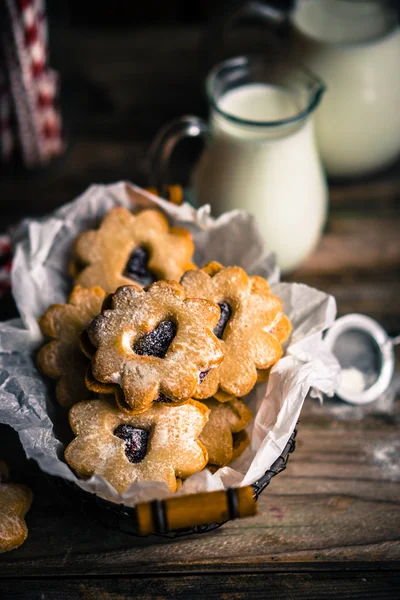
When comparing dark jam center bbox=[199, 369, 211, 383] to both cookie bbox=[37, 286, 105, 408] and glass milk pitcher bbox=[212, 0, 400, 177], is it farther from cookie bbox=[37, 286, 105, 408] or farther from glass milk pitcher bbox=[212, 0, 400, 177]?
glass milk pitcher bbox=[212, 0, 400, 177]

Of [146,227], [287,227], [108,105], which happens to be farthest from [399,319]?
[108,105]

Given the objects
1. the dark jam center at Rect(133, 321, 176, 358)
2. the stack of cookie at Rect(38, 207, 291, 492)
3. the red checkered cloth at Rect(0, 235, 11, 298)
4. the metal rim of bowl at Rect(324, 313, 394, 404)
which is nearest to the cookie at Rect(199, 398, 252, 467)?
the stack of cookie at Rect(38, 207, 291, 492)

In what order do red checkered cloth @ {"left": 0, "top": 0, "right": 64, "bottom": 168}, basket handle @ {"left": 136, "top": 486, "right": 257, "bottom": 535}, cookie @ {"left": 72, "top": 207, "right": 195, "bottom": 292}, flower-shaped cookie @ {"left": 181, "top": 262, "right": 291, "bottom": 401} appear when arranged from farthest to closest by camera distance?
red checkered cloth @ {"left": 0, "top": 0, "right": 64, "bottom": 168} → cookie @ {"left": 72, "top": 207, "right": 195, "bottom": 292} → flower-shaped cookie @ {"left": 181, "top": 262, "right": 291, "bottom": 401} → basket handle @ {"left": 136, "top": 486, "right": 257, "bottom": 535}

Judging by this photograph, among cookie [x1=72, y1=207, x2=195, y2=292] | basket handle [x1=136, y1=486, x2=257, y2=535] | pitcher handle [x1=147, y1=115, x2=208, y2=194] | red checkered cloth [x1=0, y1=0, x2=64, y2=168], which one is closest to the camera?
basket handle [x1=136, y1=486, x2=257, y2=535]

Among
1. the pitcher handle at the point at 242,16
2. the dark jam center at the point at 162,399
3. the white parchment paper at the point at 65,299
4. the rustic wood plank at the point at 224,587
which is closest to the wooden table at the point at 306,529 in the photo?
the rustic wood plank at the point at 224,587

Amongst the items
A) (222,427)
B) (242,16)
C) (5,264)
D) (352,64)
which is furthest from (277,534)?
(242,16)

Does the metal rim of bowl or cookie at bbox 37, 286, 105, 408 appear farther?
the metal rim of bowl

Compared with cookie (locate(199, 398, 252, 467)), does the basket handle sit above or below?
above
